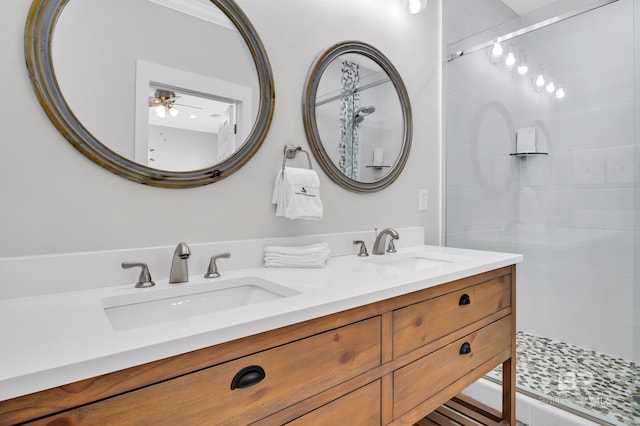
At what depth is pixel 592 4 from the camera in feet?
6.24

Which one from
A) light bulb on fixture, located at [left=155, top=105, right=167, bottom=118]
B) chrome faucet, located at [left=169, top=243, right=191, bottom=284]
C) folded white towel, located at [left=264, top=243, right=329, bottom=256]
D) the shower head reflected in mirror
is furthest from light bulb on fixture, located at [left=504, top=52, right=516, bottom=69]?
chrome faucet, located at [left=169, top=243, right=191, bottom=284]

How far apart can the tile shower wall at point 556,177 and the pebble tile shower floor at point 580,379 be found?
11cm

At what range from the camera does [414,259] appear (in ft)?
5.44

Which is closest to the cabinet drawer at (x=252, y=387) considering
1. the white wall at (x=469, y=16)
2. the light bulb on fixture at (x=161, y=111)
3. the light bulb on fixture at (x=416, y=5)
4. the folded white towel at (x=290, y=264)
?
the folded white towel at (x=290, y=264)

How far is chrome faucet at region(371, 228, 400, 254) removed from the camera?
1604 mm

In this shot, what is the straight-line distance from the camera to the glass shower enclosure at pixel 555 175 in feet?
6.07

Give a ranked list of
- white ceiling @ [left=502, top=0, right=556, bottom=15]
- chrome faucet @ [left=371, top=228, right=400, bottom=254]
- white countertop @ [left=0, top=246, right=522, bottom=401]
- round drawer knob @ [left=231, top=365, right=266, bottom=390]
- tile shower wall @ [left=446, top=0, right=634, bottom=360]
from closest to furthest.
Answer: white countertop @ [left=0, top=246, right=522, bottom=401], round drawer knob @ [left=231, top=365, right=266, bottom=390], chrome faucet @ [left=371, top=228, right=400, bottom=254], tile shower wall @ [left=446, top=0, right=634, bottom=360], white ceiling @ [left=502, top=0, right=556, bottom=15]

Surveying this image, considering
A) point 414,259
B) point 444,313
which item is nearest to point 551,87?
point 414,259

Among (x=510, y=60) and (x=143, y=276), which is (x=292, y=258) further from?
(x=510, y=60)

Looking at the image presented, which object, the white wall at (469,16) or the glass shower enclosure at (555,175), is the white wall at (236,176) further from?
the glass shower enclosure at (555,175)

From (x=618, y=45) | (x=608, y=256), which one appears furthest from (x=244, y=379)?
(x=618, y=45)

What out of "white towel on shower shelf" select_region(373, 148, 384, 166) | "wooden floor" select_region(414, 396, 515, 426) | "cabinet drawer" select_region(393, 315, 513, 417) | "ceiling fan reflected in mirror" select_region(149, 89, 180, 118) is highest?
"ceiling fan reflected in mirror" select_region(149, 89, 180, 118)

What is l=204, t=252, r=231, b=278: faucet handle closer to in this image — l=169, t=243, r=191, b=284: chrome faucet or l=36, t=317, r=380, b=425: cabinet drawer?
l=169, t=243, r=191, b=284: chrome faucet

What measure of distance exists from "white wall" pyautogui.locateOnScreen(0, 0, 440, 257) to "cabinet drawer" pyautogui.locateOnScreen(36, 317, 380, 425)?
568 millimetres
